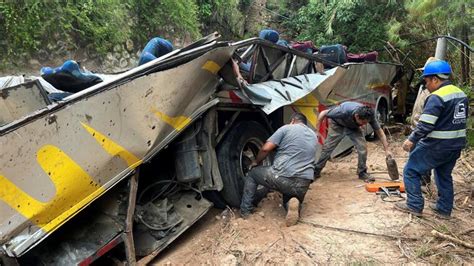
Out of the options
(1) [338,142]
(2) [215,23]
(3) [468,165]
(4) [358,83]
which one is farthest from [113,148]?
(2) [215,23]

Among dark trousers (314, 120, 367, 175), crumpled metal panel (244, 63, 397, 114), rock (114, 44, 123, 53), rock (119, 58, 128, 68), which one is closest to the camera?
crumpled metal panel (244, 63, 397, 114)

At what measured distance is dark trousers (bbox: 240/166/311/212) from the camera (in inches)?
157

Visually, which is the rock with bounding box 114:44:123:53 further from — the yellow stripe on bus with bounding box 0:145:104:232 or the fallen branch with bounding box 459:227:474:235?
the fallen branch with bounding box 459:227:474:235

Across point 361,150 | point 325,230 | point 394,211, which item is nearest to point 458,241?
point 394,211

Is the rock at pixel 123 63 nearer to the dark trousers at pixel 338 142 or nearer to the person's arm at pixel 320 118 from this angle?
the person's arm at pixel 320 118

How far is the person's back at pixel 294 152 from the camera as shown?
3977 millimetres

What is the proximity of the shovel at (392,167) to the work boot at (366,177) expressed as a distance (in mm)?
257

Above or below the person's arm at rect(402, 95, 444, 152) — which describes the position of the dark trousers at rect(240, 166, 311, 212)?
below

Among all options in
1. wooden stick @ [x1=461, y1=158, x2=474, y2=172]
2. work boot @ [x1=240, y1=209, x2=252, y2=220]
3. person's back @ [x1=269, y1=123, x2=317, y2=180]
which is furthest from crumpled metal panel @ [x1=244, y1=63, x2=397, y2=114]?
wooden stick @ [x1=461, y1=158, x2=474, y2=172]

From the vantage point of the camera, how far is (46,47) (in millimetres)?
6773

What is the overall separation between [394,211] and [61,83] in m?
3.44

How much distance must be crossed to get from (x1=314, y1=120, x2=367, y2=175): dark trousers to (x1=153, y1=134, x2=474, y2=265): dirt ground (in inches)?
29.2

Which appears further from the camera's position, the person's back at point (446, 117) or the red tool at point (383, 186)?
the red tool at point (383, 186)

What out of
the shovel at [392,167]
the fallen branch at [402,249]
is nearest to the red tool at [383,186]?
the shovel at [392,167]
